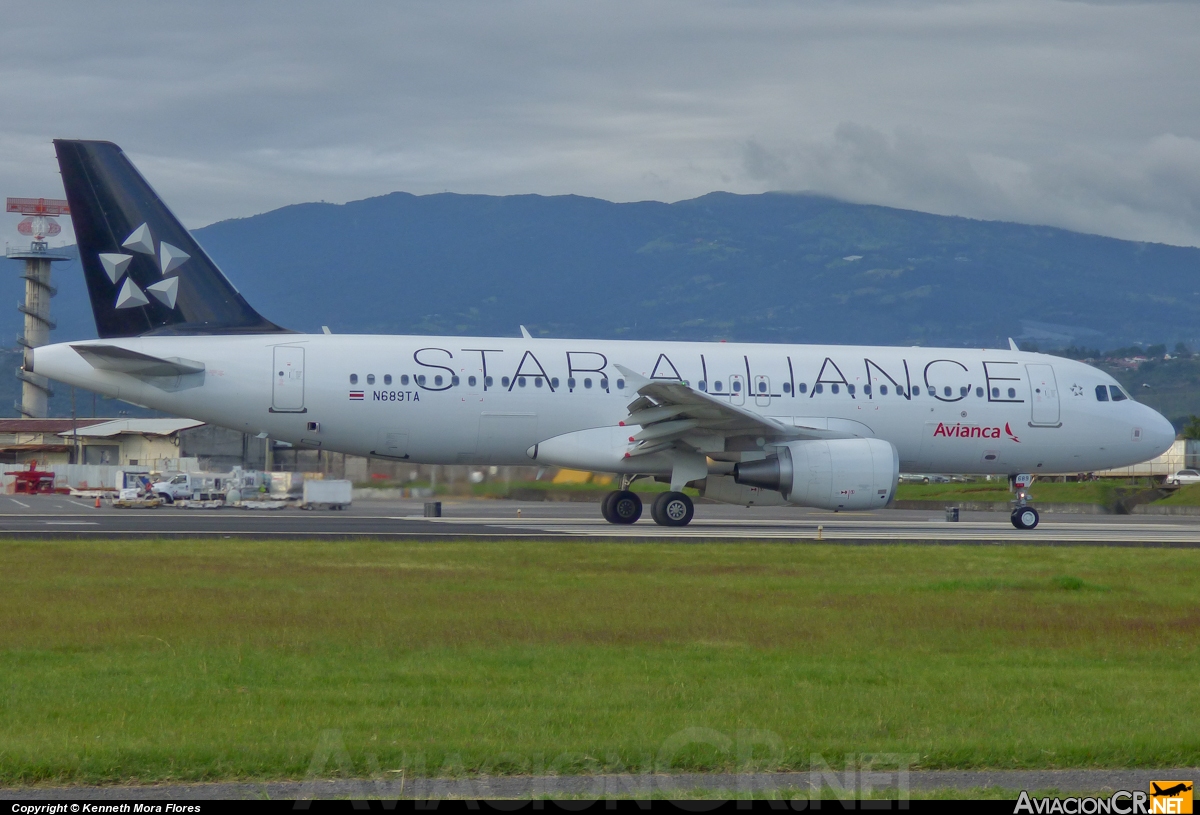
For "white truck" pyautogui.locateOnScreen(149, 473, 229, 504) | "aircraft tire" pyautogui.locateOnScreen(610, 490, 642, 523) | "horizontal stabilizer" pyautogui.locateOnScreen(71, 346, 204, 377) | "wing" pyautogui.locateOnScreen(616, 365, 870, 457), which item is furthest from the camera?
"white truck" pyautogui.locateOnScreen(149, 473, 229, 504)

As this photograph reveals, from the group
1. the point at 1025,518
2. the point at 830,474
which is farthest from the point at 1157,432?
the point at 830,474

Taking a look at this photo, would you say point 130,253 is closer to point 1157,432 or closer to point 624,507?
point 624,507

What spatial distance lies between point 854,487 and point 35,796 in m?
20.3

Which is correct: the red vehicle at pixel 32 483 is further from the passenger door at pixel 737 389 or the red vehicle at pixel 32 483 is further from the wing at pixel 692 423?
the passenger door at pixel 737 389

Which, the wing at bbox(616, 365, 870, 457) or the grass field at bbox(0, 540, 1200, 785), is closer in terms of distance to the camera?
the grass field at bbox(0, 540, 1200, 785)

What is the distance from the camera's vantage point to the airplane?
2477 centimetres

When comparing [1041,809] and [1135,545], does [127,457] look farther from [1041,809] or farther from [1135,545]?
[1041,809]

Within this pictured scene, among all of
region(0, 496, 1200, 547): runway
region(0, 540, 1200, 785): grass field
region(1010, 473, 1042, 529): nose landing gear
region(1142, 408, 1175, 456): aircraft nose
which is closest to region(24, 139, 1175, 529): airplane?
region(0, 496, 1200, 547): runway

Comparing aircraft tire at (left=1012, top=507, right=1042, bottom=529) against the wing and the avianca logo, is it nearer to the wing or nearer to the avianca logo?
the avianca logo

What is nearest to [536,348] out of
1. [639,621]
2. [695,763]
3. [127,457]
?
[639,621]

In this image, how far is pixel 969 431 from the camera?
2802cm

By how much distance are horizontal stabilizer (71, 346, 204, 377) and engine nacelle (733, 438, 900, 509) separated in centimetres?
1096

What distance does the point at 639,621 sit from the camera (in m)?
11.7

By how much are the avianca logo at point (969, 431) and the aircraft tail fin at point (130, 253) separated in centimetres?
1484
